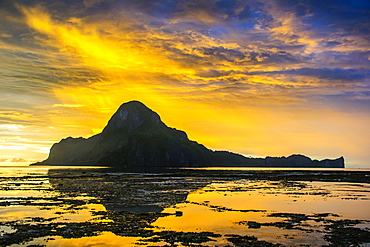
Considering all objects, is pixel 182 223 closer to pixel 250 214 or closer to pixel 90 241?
pixel 250 214

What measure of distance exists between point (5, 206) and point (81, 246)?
77.5ft

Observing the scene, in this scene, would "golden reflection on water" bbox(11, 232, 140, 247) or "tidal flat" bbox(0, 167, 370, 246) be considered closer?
"golden reflection on water" bbox(11, 232, 140, 247)

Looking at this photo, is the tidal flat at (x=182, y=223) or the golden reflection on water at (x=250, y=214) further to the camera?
the golden reflection on water at (x=250, y=214)

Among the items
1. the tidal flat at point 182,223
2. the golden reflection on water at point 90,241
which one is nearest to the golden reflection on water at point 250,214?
the tidal flat at point 182,223

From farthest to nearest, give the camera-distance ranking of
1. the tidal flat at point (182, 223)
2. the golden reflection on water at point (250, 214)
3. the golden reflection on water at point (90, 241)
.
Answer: the golden reflection on water at point (250, 214)
the tidal flat at point (182, 223)
the golden reflection on water at point (90, 241)

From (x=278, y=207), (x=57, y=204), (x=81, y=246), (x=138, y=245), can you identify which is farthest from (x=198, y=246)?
(x=57, y=204)

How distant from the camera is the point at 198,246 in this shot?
68.6 feet

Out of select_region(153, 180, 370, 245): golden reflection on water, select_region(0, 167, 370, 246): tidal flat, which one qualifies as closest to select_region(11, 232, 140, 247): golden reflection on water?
select_region(0, 167, 370, 246): tidal flat

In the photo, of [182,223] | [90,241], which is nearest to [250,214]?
[182,223]

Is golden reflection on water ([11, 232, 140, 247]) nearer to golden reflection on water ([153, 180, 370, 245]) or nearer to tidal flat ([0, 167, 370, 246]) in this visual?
tidal flat ([0, 167, 370, 246])

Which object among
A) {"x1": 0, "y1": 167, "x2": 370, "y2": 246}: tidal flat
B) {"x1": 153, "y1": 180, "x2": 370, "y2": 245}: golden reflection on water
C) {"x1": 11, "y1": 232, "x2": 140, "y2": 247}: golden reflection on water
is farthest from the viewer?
{"x1": 153, "y1": 180, "x2": 370, "y2": 245}: golden reflection on water

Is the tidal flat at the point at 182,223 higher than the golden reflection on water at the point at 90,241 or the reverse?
higher

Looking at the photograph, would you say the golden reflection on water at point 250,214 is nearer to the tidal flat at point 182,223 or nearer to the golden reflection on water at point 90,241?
the tidal flat at point 182,223

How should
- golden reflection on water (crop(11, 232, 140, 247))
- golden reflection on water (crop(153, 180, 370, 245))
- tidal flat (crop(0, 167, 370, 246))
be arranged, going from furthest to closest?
golden reflection on water (crop(153, 180, 370, 245))
tidal flat (crop(0, 167, 370, 246))
golden reflection on water (crop(11, 232, 140, 247))
